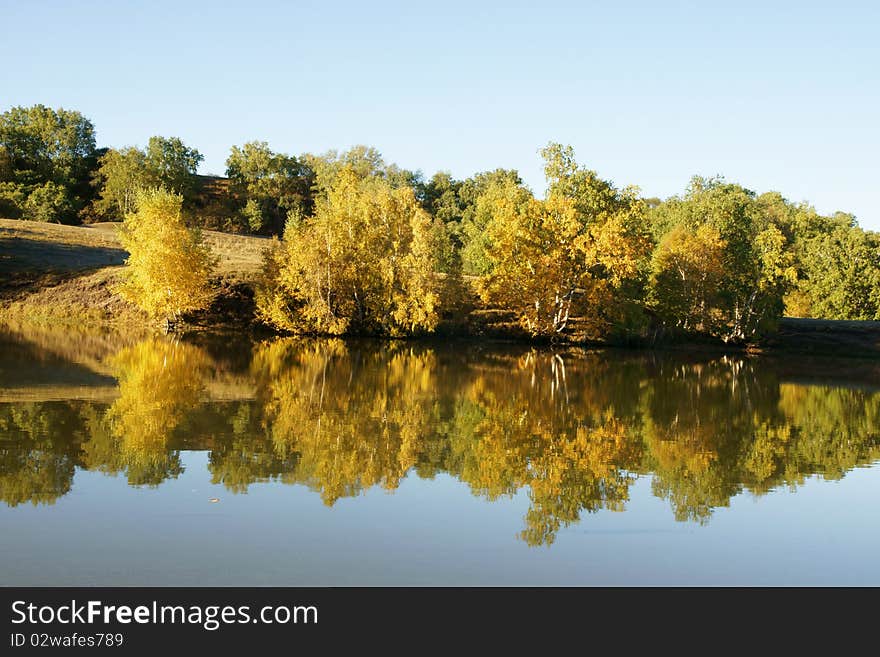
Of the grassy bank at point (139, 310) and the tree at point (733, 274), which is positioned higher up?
the tree at point (733, 274)

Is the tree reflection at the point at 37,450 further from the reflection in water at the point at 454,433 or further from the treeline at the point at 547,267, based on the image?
the treeline at the point at 547,267

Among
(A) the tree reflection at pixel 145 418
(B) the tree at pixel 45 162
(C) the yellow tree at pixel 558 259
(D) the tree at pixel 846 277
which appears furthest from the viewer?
(B) the tree at pixel 45 162

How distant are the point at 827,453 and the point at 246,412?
1222 centimetres

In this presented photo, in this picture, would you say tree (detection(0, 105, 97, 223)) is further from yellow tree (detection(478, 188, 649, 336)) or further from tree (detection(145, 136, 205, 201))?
yellow tree (detection(478, 188, 649, 336))

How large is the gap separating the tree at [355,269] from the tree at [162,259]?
4.38m

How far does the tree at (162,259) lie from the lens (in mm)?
42812

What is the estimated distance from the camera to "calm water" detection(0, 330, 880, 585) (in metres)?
8.75

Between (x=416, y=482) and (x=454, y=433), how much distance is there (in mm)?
4404

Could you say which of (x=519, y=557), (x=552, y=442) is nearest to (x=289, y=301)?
(x=552, y=442)

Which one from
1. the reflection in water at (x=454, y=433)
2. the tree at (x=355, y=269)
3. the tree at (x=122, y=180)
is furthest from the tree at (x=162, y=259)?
the tree at (x=122, y=180)

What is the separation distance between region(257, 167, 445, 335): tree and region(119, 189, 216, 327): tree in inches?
173

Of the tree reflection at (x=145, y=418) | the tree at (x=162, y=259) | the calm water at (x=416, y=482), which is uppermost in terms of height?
the tree at (x=162, y=259)

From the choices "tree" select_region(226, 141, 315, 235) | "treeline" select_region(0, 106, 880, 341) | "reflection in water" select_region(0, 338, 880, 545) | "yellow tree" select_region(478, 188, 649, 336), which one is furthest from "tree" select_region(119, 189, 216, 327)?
"tree" select_region(226, 141, 315, 235)

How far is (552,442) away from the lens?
639 inches
